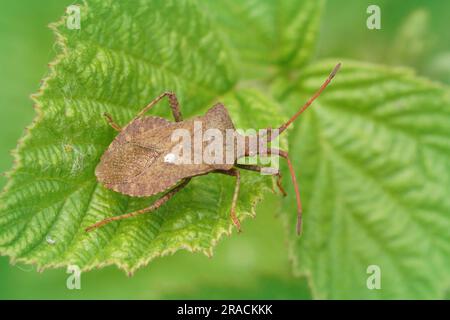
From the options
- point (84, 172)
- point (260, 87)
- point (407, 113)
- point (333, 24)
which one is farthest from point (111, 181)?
point (333, 24)

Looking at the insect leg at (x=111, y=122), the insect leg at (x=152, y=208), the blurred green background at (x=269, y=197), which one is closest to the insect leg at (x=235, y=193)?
the insect leg at (x=152, y=208)

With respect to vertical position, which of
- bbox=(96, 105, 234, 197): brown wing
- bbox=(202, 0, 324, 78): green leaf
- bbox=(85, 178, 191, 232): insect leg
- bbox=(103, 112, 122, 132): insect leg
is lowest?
bbox=(85, 178, 191, 232): insect leg

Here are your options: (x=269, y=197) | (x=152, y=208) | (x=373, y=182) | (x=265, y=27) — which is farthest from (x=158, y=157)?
(x=373, y=182)

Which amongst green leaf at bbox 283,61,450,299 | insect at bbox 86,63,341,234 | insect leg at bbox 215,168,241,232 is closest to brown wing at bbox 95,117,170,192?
insect at bbox 86,63,341,234

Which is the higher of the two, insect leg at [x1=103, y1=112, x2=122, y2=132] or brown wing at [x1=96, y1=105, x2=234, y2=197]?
insect leg at [x1=103, y1=112, x2=122, y2=132]

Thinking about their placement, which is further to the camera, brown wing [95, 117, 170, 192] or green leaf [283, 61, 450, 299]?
green leaf [283, 61, 450, 299]

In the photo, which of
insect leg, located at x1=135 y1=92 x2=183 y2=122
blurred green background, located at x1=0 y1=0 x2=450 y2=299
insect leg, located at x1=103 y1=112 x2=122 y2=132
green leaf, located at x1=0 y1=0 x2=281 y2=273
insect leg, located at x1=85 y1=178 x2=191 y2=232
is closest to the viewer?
green leaf, located at x1=0 y1=0 x2=281 y2=273

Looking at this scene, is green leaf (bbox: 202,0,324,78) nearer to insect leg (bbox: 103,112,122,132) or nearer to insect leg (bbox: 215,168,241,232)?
insect leg (bbox: 215,168,241,232)
